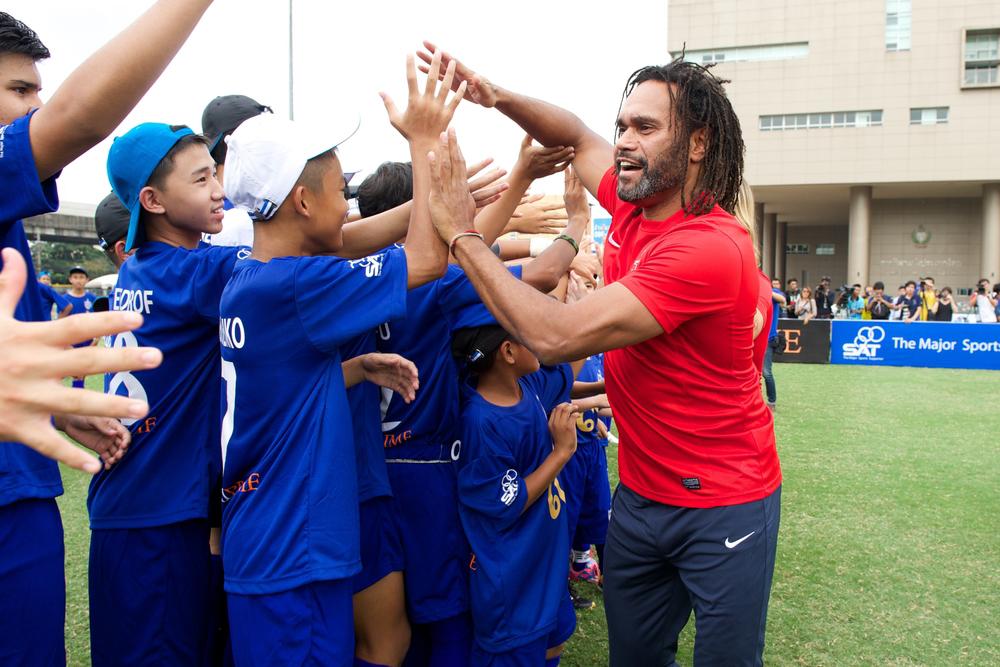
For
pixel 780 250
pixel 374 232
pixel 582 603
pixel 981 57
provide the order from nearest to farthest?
pixel 374 232 < pixel 582 603 < pixel 981 57 < pixel 780 250

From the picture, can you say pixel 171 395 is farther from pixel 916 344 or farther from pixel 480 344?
pixel 916 344

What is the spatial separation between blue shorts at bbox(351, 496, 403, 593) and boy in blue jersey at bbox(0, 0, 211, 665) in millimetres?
1025

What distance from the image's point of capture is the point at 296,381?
7.20ft

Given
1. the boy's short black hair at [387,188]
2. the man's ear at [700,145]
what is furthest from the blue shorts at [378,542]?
the man's ear at [700,145]

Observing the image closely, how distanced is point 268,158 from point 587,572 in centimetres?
365

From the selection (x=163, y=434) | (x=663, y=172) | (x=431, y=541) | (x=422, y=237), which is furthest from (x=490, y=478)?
(x=663, y=172)

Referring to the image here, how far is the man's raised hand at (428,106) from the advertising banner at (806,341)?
1746 centimetres

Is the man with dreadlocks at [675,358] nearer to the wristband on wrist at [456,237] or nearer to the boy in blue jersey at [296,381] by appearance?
the wristband on wrist at [456,237]

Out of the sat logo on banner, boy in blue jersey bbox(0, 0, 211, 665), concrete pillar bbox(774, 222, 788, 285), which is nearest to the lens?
boy in blue jersey bbox(0, 0, 211, 665)

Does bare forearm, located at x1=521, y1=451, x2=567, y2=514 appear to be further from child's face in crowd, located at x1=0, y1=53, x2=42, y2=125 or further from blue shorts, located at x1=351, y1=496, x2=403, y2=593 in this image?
child's face in crowd, located at x1=0, y1=53, x2=42, y2=125

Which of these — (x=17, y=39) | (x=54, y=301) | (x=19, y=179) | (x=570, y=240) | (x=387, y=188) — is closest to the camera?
(x=19, y=179)

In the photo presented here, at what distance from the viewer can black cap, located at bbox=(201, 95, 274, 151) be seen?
347 cm

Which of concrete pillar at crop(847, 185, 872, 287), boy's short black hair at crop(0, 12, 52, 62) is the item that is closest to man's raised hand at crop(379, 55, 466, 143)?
boy's short black hair at crop(0, 12, 52, 62)

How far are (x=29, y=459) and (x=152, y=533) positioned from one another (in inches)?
24.4
